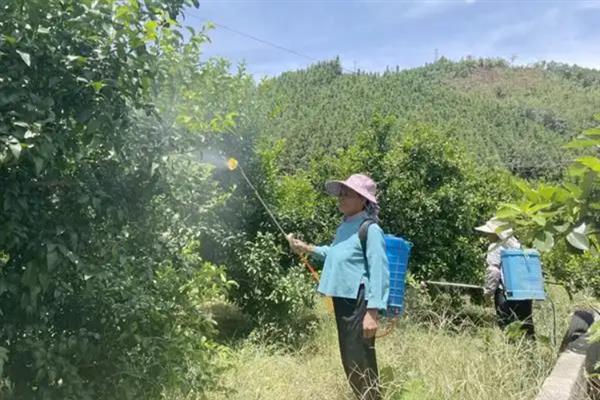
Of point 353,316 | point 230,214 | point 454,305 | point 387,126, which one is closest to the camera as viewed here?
point 353,316

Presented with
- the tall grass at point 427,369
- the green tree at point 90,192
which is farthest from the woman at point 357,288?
the green tree at point 90,192

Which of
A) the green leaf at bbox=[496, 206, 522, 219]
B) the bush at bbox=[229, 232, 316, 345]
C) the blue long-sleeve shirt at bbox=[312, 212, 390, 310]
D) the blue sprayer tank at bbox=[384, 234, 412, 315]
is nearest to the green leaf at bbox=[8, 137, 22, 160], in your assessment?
the green leaf at bbox=[496, 206, 522, 219]

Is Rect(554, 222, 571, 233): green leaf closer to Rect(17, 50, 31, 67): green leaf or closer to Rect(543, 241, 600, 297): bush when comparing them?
Rect(17, 50, 31, 67): green leaf

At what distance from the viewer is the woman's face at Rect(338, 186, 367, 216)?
382 centimetres

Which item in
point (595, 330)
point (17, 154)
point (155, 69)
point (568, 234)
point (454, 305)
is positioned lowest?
point (454, 305)

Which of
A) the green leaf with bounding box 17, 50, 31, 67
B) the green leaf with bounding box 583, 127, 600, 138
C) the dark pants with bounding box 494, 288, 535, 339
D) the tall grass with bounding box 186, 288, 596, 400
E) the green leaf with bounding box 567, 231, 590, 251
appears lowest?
the tall grass with bounding box 186, 288, 596, 400

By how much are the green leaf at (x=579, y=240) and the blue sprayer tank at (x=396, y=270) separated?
2470mm

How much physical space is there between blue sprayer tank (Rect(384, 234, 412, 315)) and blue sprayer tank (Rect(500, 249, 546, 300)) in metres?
1.20

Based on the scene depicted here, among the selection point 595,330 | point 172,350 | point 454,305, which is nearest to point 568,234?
point 595,330

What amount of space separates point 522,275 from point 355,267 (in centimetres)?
215

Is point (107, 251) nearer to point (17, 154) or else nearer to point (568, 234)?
point (17, 154)

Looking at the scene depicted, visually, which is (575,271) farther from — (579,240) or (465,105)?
(465,105)

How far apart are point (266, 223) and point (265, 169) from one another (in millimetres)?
585

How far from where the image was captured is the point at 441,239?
25.2 ft
